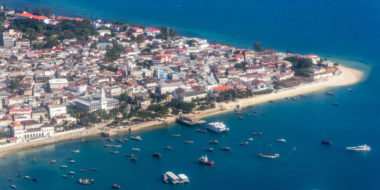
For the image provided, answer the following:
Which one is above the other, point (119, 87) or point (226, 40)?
point (226, 40)

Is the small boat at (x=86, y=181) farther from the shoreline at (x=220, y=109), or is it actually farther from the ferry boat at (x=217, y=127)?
the ferry boat at (x=217, y=127)

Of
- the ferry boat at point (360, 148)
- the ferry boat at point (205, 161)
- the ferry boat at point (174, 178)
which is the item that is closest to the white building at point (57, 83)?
the ferry boat at point (205, 161)

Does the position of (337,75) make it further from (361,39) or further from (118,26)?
(118,26)

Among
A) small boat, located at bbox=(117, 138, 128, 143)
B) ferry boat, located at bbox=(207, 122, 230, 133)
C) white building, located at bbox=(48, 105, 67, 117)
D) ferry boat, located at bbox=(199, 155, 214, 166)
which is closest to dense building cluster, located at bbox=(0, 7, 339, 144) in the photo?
white building, located at bbox=(48, 105, 67, 117)

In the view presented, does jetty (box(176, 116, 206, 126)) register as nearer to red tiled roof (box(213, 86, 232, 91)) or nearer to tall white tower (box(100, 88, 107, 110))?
tall white tower (box(100, 88, 107, 110))

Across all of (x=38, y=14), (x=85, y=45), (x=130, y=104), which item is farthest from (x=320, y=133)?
(x=38, y=14)

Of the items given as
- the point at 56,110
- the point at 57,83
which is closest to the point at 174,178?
the point at 56,110
